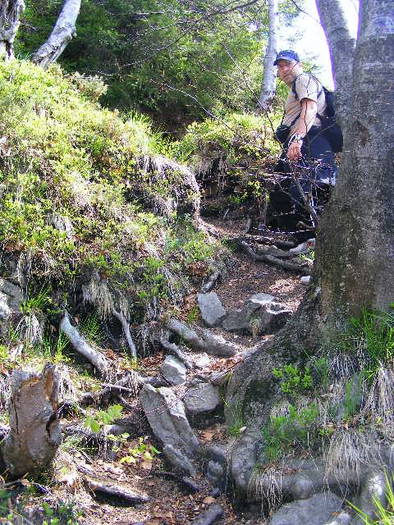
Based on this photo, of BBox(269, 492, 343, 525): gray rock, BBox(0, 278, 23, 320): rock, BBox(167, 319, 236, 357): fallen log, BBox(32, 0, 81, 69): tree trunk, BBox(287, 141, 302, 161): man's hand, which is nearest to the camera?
BBox(269, 492, 343, 525): gray rock

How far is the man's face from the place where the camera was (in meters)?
6.34

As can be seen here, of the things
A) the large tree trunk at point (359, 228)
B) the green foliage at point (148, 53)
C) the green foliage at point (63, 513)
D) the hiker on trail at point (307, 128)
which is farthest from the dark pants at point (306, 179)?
the green foliage at point (148, 53)

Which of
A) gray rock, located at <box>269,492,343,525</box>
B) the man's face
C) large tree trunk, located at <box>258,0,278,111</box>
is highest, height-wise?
large tree trunk, located at <box>258,0,278,111</box>

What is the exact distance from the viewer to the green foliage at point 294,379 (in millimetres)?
4070

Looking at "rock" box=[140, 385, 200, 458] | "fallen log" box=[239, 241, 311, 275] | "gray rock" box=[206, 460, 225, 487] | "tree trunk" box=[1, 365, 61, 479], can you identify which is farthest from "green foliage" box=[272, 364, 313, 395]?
"fallen log" box=[239, 241, 311, 275]

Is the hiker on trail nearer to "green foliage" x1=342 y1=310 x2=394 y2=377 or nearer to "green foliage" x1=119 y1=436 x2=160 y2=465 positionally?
"green foliage" x1=342 y1=310 x2=394 y2=377

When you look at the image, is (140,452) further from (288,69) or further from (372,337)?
(288,69)

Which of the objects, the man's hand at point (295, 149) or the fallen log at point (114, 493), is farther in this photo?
the man's hand at point (295, 149)

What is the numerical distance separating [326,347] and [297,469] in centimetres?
95

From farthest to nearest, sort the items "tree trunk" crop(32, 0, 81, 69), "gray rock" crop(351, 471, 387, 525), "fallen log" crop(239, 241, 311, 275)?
"tree trunk" crop(32, 0, 81, 69)
"fallen log" crop(239, 241, 311, 275)
"gray rock" crop(351, 471, 387, 525)

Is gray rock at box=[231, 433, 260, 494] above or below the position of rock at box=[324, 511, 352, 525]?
below

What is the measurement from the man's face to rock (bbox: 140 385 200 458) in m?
3.91

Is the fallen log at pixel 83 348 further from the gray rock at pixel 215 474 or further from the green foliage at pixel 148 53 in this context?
the green foliage at pixel 148 53

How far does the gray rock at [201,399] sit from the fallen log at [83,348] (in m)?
0.88
